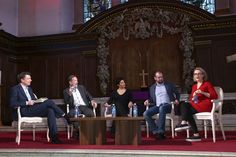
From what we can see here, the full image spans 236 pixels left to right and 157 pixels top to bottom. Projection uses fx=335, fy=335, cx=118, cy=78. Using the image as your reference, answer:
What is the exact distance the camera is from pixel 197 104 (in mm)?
5191

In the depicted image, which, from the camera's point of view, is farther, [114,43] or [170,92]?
[114,43]

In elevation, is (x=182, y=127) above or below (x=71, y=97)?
below

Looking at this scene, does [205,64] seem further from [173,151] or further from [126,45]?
[173,151]

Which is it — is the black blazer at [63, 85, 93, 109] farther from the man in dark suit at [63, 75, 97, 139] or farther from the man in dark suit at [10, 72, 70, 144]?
the man in dark suit at [10, 72, 70, 144]

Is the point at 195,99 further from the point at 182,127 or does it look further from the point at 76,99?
the point at 76,99

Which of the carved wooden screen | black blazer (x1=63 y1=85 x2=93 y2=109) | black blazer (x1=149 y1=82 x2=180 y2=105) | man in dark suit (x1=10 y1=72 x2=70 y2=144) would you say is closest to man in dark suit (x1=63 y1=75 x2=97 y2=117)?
black blazer (x1=63 y1=85 x2=93 y2=109)

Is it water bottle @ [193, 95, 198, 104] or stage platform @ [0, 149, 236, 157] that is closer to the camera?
stage platform @ [0, 149, 236, 157]

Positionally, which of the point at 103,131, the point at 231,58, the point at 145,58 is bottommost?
the point at 103,131

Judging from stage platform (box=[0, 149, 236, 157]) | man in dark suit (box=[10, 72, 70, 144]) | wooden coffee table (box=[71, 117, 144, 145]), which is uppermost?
man in dark suit (box=[10, 72, 70, 144])

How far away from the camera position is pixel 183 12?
8.75 meters

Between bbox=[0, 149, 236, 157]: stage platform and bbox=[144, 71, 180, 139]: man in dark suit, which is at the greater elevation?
bbox=[144, 71, 180, 139]: man in dark suit

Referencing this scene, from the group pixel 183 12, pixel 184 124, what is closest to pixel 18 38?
pixel 183 12

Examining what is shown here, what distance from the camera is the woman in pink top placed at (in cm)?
501

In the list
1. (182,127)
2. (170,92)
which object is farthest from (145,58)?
Answer: (182,127)
